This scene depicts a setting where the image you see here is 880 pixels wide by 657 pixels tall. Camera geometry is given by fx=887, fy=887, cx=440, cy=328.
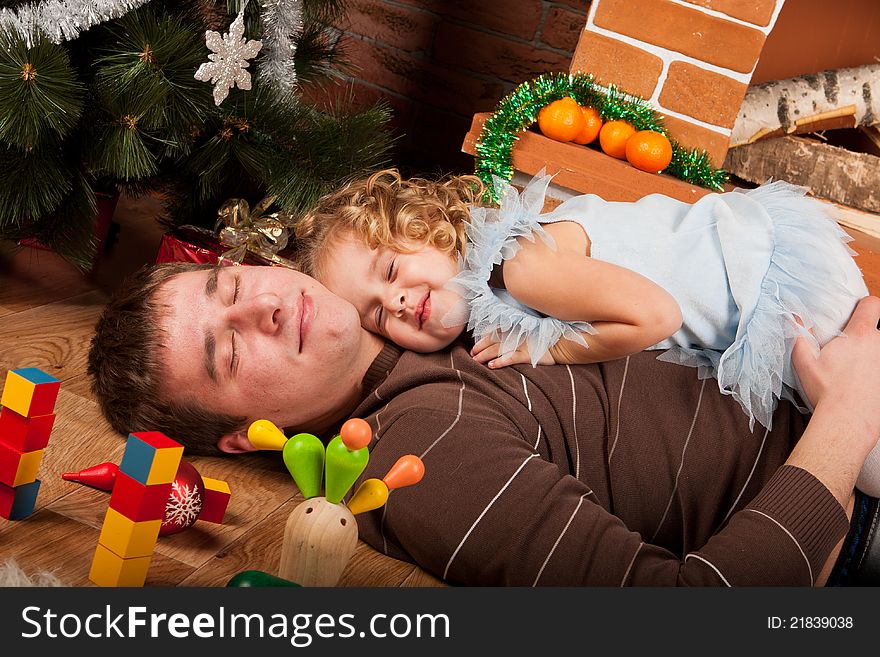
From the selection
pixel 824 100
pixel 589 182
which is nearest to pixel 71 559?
pixel 589 182

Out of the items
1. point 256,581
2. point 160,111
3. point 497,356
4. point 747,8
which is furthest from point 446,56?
point 256,581

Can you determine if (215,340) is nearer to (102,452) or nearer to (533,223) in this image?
(102,452)

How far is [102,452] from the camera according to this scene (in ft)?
4.31

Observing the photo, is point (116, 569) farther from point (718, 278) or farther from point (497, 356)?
point (718, 278)

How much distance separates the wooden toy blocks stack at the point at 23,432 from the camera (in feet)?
3.32

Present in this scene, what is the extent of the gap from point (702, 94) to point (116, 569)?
5.40ft

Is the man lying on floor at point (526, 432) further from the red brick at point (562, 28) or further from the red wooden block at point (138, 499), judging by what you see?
the red brick at point (562, 28)

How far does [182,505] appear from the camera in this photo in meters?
1.11

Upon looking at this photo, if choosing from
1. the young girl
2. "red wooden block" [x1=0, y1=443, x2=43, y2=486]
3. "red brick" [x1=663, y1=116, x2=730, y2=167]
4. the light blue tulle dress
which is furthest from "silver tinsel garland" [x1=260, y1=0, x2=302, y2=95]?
"red wooden block" [x1=0, y1=443, x2=43, y2=486]

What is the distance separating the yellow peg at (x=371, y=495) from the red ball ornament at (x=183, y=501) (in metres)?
0.29

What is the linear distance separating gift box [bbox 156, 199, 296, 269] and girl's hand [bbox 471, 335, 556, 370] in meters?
0.59

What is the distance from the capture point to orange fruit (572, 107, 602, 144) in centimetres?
206

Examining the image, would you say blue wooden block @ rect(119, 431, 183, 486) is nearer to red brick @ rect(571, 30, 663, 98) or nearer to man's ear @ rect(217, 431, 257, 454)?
man's ear @ rect(217, 431, 257, 454)

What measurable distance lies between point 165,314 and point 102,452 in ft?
0.78
